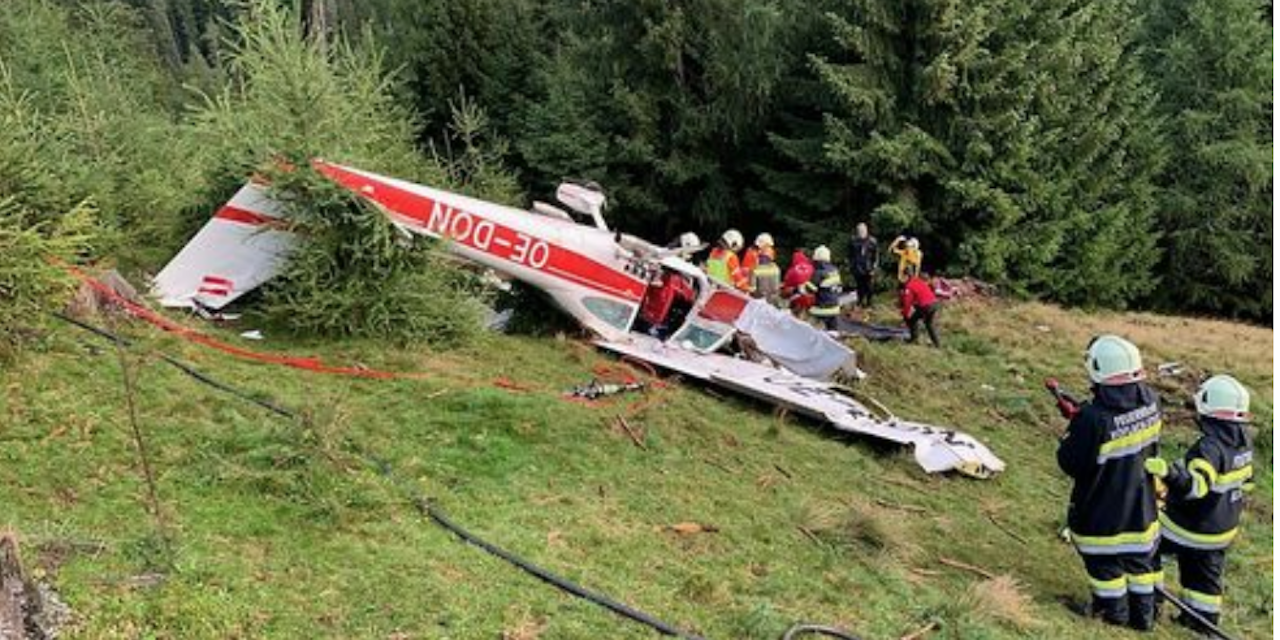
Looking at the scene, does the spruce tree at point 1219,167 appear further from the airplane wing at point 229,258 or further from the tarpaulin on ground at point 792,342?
the airplane wing at point 229,258

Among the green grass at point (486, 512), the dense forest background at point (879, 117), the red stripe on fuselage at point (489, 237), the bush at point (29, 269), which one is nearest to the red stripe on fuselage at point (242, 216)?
the red stripe on fuselage at point (489, 237)

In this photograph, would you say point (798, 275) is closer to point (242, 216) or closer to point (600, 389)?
point (600, 389)

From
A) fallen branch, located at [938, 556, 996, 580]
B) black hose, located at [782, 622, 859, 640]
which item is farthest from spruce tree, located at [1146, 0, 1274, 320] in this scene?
black hose, located at [782, 622, 859, 640]

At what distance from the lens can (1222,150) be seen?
1019 inches

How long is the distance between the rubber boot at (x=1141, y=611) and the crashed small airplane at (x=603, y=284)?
8.59 ft

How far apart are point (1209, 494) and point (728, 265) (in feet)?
25.4

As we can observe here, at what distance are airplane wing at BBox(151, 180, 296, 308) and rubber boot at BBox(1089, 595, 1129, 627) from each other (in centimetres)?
710

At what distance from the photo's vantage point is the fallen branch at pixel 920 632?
A: 515 centimetres

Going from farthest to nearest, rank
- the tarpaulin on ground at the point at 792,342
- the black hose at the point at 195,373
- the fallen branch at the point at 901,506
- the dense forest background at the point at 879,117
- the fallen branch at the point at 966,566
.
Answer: the dense forest background at the point at 879,117 → the tarpaulin on ground at the point at 792,342 → the fallen branch at the point at 901,506 → the black hose at the point at 195,373 → the fallen branch at the point at 966,566

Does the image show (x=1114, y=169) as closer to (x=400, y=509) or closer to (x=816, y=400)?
(x=816, y=400)

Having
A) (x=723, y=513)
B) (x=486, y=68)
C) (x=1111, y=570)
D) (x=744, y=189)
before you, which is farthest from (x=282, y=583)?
(x=486, y=68)

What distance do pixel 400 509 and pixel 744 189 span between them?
21.4 meters

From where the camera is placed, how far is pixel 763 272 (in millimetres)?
14070

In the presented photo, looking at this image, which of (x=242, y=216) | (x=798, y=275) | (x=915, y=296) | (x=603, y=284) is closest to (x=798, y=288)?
(x=798, y=275)
